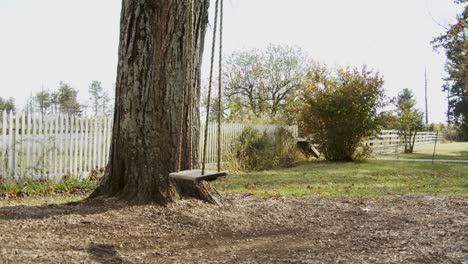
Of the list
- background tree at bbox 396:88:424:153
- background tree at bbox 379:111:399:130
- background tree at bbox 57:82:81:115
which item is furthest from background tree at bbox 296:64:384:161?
background tree at bbox 57:82:81:115

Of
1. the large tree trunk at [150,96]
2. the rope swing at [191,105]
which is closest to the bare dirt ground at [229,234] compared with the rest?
the large tree trunk at [150,96]

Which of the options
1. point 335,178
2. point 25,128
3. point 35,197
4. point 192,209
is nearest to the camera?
point 192,209

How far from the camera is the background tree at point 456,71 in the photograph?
21.7 m

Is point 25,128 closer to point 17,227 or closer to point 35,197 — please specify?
point 35,197

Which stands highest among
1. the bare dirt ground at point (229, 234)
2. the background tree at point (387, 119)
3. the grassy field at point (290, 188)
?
the background tree at point (387, 119)

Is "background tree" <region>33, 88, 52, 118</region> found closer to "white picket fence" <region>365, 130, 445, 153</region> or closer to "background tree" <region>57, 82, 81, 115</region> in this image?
"background tree" <region>57, 82, 81, 115</region>

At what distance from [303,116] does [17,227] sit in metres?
14.0

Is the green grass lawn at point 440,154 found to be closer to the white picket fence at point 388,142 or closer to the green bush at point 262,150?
the white picket fence at point 388,142

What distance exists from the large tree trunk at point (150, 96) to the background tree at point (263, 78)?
23.8 metres

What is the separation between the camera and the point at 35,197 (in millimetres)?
7418

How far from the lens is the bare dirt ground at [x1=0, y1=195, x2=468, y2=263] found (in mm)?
3324

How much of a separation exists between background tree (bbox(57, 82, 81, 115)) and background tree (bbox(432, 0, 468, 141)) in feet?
81.5

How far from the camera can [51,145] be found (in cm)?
952

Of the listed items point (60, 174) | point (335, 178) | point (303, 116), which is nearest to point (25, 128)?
point (60, 174)
